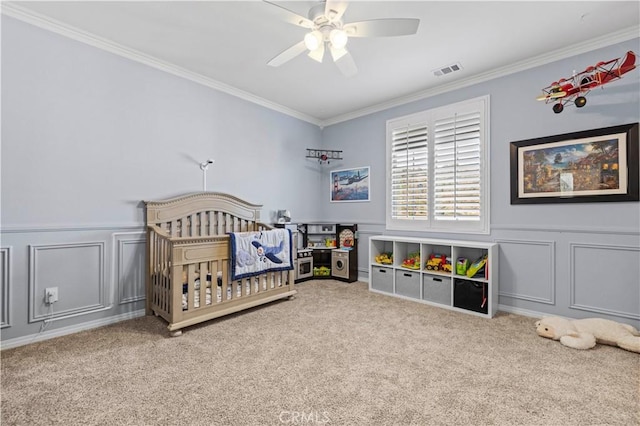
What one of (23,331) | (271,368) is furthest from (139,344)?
(271,368)

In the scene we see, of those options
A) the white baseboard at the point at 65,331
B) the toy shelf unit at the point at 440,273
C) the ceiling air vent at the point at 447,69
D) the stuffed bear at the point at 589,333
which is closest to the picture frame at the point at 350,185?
the toy shelf unit at the point at 440,273

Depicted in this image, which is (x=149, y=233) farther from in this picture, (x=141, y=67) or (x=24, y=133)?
(x=141, y=67)

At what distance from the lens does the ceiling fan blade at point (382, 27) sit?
71.6 inches

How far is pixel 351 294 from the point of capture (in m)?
3.63

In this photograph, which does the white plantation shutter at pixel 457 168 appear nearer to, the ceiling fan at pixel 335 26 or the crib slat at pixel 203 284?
the ceiling fan at pixel 335 26

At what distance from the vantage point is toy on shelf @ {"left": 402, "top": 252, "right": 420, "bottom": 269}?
11.5ft

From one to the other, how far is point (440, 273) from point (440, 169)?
1284 millimetres

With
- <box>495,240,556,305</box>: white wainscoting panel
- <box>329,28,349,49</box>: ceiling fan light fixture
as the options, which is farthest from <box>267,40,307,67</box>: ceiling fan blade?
<box>495,240,556,305</box>: white wainscoting panel

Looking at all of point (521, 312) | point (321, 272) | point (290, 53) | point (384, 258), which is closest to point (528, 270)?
point (521, 312)

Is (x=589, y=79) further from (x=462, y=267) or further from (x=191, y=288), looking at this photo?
(x=191, y=288)

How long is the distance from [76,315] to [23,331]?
1.07 feet

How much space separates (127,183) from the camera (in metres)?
2.81

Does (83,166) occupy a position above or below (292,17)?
below

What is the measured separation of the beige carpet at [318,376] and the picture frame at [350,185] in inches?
86.1
